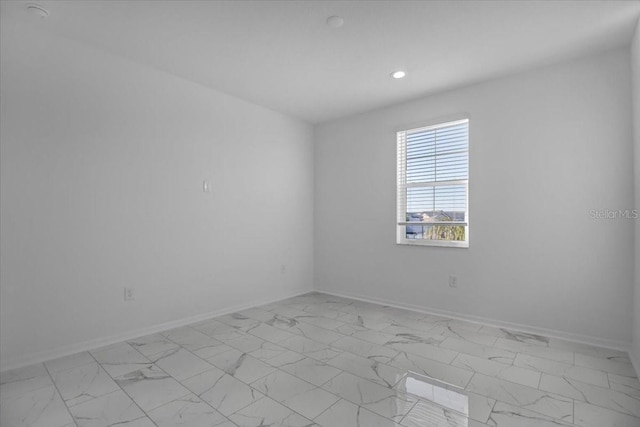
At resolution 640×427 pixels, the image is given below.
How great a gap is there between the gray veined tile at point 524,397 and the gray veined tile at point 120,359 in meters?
2.38

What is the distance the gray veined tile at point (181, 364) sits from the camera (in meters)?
2.35

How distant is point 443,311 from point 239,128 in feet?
10.7

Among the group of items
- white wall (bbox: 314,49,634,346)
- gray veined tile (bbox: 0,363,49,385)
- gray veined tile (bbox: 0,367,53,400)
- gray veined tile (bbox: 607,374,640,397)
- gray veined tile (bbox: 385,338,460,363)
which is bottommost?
gray veined tile (bbox: 0,363,49,385)

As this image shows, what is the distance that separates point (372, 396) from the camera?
2047 mm

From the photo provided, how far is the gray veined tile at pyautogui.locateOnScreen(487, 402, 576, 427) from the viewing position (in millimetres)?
1769

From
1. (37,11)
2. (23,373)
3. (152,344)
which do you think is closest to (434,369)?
(152,344)

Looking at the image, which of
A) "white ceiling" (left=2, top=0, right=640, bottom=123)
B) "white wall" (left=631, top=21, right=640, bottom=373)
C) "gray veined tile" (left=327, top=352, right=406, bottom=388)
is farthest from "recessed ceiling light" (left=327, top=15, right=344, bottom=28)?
"gray veined tile" (left=327, top=352, right=406, bottom=388)

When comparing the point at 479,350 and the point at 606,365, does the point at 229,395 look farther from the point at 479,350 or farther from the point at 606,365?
the point at 606,365

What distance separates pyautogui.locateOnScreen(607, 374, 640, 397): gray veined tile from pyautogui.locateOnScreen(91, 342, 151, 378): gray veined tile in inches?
129

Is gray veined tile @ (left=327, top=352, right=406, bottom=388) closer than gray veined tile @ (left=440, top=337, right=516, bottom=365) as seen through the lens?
Yes

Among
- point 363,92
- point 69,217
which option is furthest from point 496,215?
point 69,217

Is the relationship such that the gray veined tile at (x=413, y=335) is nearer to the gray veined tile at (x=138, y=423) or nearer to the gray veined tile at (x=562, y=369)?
the gray veined tile at (x=562, y=369)

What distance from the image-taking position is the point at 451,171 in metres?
3.76

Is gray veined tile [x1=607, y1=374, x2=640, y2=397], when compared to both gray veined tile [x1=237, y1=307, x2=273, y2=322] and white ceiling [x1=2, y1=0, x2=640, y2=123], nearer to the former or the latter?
white ceiling [x1=2, y1=0, x2=640, y2=123]
